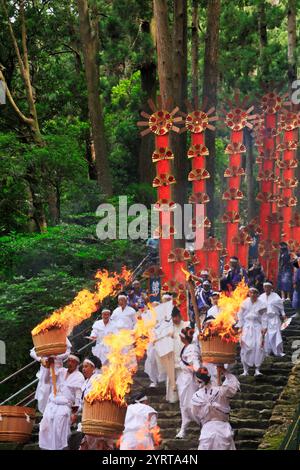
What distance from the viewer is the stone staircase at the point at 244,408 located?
13.5m

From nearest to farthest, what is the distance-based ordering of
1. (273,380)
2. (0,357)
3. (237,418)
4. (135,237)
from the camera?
(237,418), (273,380), (0,357), (135,237)

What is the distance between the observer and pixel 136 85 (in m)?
30.9

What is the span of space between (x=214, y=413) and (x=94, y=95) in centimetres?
1581

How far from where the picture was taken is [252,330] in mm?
16781

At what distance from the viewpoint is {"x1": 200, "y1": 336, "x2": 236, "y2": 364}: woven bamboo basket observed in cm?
1243

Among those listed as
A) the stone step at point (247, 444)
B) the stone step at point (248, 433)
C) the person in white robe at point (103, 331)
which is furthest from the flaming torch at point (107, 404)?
the person in white robe at point (103, 331)

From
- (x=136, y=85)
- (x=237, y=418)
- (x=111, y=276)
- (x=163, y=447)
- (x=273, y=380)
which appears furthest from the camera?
(x=136, y=85)

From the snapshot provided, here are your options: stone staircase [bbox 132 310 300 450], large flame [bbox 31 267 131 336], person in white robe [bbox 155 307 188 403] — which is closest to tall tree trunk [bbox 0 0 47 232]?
large flame [bbox 31 267 131 336]

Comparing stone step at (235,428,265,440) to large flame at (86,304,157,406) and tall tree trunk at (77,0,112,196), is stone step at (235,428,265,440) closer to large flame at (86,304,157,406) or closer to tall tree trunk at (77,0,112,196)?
large flame at (86,304,157,406)

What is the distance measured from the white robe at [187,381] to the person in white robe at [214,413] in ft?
6.09

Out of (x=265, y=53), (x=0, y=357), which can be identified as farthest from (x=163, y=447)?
(x=265, y=53)

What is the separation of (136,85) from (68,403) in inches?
732

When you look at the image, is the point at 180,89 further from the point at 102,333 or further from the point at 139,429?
the point at 139,429

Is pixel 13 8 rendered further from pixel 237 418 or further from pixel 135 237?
pixel 237 418
